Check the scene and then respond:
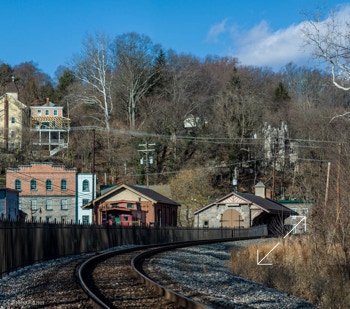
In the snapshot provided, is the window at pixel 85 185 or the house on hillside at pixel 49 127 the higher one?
the house on hillside at pixel 49 127

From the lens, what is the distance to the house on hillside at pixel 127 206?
205 feet

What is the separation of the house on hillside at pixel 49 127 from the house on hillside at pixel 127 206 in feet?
86.8

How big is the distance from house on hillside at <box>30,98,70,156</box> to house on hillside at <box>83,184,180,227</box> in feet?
86.8

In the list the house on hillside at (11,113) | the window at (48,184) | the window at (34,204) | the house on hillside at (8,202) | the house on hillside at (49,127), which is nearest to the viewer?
the house on hillside at (8,202)

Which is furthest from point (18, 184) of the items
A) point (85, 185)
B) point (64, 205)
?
point (85, 185)

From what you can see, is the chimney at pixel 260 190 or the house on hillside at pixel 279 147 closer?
the chimney at pixel 260 190

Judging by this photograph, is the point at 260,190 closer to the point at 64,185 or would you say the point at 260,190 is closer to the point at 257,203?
the point at 257,203

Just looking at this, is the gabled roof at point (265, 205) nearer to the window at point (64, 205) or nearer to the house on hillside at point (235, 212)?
the house on hillside at point (235, 212)

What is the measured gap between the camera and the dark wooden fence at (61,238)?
21.3 m

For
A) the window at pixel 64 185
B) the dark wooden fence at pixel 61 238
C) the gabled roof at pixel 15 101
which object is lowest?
the dark wooden fence at pixel 61 238

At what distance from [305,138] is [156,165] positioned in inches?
762

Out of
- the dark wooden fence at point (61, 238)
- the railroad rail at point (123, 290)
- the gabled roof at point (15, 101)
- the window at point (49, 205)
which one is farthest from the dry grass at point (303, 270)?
the gabled roof at point (15, 101)

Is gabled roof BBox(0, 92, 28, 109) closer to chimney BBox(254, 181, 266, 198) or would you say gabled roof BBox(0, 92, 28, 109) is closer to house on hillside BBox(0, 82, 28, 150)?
house on hillside BBox(0, 82, 28, 150)

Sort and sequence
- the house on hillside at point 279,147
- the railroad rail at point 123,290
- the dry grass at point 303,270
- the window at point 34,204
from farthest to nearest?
the house on hillside at point 279,147, the window at point 34,204, the dry grass at point 303,270, the railroad rail at point 123,290
